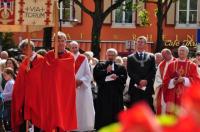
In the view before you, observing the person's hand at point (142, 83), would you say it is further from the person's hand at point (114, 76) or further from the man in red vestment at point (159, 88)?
the person's hand at point (114, 76)

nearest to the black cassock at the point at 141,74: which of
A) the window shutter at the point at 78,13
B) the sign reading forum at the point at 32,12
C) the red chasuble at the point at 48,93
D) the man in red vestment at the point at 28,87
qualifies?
the red chasuble at the point at 48,93

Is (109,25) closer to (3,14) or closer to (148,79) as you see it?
(148,79)

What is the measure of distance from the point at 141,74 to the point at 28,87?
3110mm

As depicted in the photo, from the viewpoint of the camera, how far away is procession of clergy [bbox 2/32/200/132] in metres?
8.71

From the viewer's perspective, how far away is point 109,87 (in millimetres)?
11508

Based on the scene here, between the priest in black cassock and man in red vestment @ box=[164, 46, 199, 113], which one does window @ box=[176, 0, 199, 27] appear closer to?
the priest in black cassock

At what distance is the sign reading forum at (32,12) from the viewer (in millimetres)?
8453

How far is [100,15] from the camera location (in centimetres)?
2638

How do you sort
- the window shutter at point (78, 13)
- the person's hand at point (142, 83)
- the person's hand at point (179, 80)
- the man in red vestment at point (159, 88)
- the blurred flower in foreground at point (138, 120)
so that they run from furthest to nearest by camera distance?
the window shutter at point (78, 13) → the person's hand at point (142, 83) → the man in red vestment at point (159, 88) → the person's hand at point (179, 80) → the blurred flower in foreground at point (138, 120)

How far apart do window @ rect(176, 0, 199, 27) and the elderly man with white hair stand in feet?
97.9

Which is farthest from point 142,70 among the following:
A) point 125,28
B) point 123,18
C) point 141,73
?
point 123,18

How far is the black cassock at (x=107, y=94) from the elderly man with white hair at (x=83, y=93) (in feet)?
1.83

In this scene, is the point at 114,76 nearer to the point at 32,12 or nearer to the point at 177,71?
the point at 177,71

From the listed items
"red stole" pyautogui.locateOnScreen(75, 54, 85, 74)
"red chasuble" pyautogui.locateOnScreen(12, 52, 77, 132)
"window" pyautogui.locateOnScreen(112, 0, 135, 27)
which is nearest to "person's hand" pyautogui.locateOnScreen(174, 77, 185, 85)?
"red stole" pyautogui.locateOnScreen(75, 54, 85, 74)
